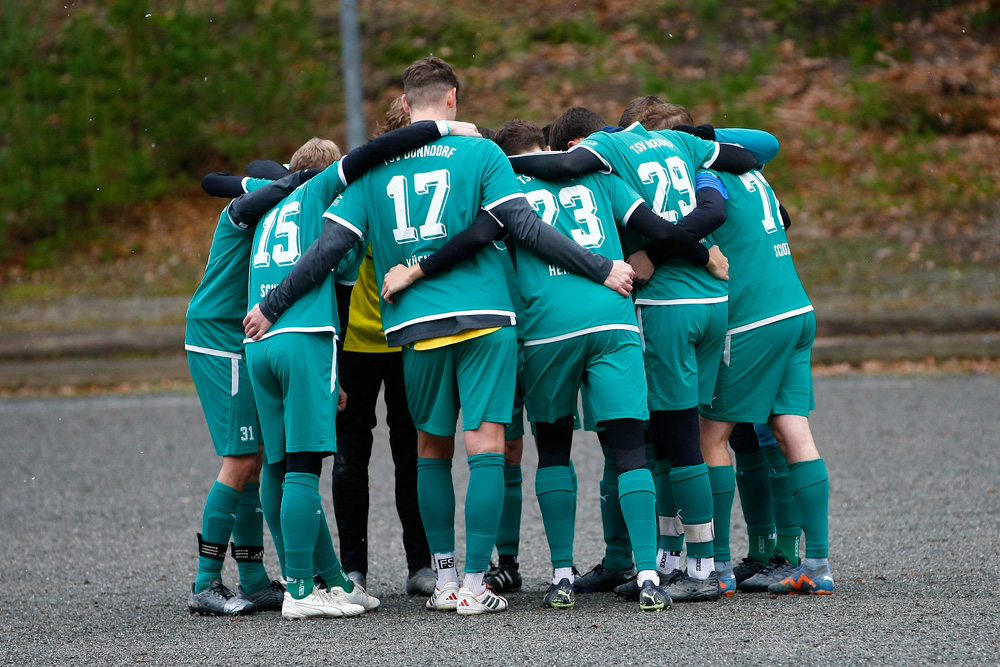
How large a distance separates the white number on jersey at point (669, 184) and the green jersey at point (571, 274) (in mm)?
124

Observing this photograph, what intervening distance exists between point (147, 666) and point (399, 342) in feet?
4.86

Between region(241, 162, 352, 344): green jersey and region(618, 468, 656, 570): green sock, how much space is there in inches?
51.6

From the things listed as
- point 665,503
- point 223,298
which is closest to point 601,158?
point 665,503

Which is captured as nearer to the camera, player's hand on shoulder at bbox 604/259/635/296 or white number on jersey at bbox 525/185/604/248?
player's hand on shoulder at bbox 604/259/635/296

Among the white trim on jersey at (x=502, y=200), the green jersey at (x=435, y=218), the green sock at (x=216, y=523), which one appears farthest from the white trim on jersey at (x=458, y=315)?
the green sock at (x=216, y=523)

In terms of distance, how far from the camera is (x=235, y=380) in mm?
4770

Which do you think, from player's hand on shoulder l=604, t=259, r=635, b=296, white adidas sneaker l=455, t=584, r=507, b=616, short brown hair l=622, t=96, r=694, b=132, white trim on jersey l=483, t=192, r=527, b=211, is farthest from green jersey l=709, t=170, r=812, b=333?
white adidas sneaker l=455, t=584, r=507, b=616

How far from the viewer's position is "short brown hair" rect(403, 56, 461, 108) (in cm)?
453

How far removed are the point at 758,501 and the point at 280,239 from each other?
7.67ft

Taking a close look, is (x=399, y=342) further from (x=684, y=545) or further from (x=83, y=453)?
(x=83, y=453)

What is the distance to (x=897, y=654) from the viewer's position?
353 centimetres

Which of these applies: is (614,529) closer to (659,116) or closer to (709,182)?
(709,182)

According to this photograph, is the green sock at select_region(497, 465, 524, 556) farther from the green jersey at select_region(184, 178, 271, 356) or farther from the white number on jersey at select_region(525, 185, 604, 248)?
the green jersey at select_region(184, 178, 271, 356)

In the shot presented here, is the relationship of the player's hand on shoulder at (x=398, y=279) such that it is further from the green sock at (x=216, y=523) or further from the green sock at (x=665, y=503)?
the green sock at (x=665, y=503)
